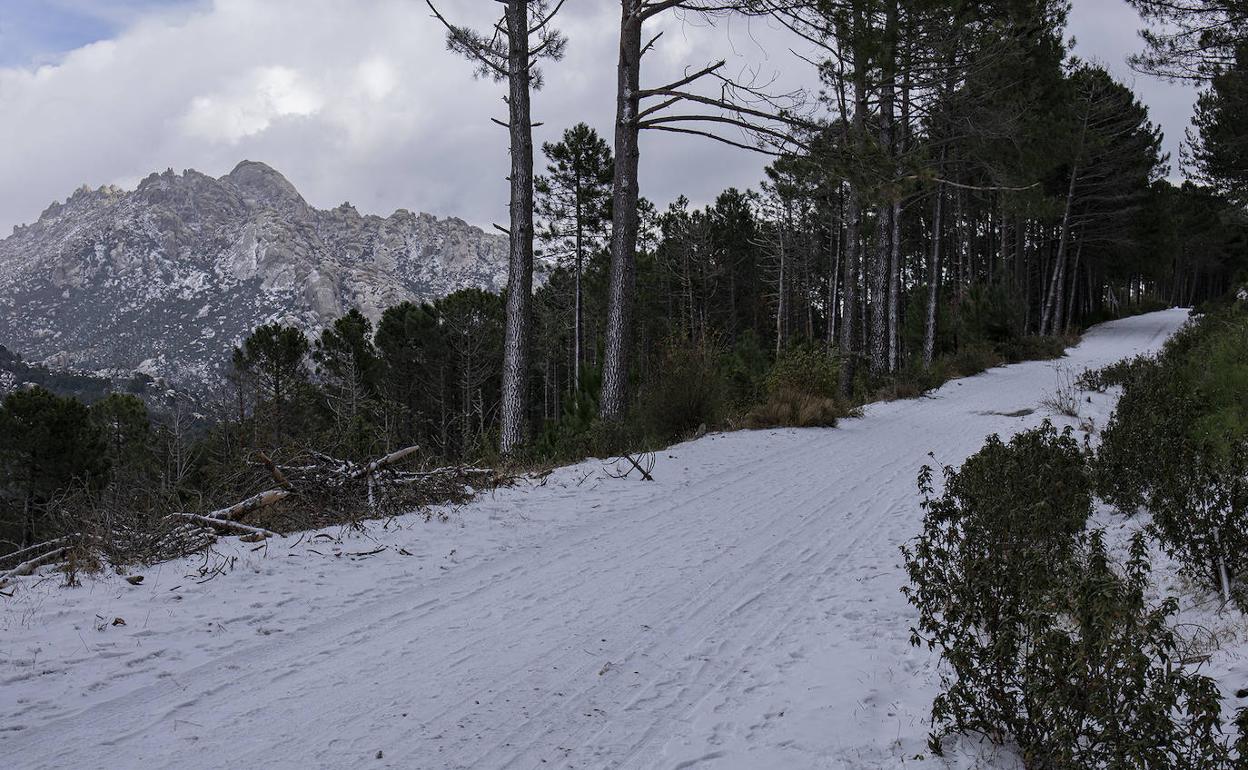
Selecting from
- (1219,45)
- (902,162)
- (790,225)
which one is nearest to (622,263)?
(902,162)

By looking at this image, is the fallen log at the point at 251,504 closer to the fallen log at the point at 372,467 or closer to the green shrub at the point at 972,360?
the fallen log at the point at 372,467

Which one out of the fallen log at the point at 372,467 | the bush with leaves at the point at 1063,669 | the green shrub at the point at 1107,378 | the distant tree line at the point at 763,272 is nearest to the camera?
the bush with leaves at the point at 1063,669

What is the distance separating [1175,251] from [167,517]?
48161mm

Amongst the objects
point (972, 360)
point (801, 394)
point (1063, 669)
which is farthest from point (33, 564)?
point (972, 360)

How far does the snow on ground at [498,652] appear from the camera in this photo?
2340mm

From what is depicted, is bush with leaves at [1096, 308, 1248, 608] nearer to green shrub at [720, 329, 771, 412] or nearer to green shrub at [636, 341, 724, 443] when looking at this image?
green shrub at [636, 341, 724, 443]

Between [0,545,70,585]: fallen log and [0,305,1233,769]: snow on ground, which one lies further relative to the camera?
[0,545,70,585]: fallen log

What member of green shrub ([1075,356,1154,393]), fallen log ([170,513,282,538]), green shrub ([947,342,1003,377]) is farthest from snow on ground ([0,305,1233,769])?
green shrub ([947,342,1003,377])

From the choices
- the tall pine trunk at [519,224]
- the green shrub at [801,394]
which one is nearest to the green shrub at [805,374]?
the green shrub at [801,394]

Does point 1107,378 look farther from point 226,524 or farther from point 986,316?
point 226,524

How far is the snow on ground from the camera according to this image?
7.68 ft

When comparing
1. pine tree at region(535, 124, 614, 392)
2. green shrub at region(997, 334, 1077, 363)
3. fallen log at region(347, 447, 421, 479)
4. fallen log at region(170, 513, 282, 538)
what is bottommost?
fallen log at region(170, 513, 282, 538)

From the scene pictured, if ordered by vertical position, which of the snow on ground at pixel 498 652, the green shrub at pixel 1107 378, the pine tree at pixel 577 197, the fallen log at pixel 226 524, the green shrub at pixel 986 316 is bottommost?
the snow on ground at pixel 498 652

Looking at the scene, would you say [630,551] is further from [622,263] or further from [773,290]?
[773,290]
